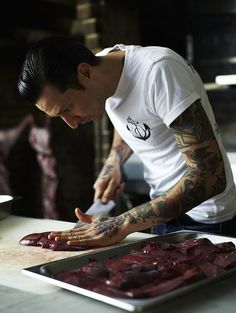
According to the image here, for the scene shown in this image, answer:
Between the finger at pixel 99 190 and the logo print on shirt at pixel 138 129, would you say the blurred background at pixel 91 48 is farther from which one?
the logo print on shirt at pixel 138 129

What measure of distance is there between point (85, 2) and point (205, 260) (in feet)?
8.57

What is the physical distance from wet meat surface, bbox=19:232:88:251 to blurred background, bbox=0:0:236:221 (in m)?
1.47

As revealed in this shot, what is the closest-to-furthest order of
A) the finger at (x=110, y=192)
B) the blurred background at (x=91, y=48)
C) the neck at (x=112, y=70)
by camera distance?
the neck at (x=112, y=70) → the finger at (x=110, y=192) → the blurred background at (x=91, y=48)

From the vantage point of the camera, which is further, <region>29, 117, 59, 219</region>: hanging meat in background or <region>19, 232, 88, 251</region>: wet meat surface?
<region>29, 117, 59, 219</region>: hanging meat in background

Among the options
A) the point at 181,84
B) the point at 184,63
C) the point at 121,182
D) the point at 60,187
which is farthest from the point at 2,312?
the point at 60,187

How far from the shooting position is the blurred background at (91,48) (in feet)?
9.89

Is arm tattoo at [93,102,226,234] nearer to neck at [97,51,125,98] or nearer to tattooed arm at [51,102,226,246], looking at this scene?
tattooed arm at [51,102,226,246]

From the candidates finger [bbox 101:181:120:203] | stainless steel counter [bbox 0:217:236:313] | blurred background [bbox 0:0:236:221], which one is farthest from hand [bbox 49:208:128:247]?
blurred background [bbox 0:0:236:221]

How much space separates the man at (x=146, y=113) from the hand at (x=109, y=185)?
0.22 meters

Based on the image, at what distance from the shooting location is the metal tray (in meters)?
0.86

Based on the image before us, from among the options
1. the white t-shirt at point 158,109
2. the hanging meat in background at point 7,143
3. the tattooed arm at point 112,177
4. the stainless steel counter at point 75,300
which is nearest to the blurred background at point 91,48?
the hanging meat in background at point 7,143

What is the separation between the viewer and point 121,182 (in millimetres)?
1859

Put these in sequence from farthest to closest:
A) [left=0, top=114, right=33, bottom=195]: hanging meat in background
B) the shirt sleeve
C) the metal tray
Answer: [left=0, top=114, right=33, bottom=195]: hanging meat in background → the shirt sleeve → the metal tray

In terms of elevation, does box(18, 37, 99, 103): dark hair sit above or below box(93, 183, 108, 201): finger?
above
